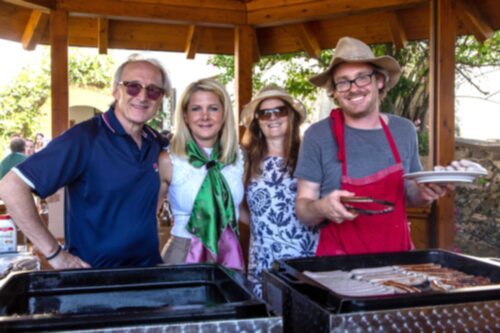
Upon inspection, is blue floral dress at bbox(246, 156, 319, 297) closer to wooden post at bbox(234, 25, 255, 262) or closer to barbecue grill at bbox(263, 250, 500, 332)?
barbecue grill at bbox(263, 250, 500, 332)

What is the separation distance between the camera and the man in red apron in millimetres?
2338

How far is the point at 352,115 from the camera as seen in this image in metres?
2.41

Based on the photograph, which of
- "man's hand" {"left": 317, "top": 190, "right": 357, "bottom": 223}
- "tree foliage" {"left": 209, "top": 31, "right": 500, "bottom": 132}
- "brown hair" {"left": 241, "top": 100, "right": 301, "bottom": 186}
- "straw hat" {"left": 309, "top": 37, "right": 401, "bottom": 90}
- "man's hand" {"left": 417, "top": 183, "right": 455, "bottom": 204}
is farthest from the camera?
"tree foliage" {"left": 209, "top": 31, "right": 500, "bottom": 132}

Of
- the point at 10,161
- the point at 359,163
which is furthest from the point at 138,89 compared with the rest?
the point at 10,161

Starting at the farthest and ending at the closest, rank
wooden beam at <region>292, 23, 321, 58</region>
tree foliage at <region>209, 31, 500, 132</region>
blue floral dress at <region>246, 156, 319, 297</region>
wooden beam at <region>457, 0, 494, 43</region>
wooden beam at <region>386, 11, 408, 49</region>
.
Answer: tree foliage at <region>209, 31, 500, 132</region>, wooden beam at <region>292, 23, 321, 58</region>, wooden beam at <region>386, 11, 408, 49</region>, wooden beam at <region>457, 0, 494, 43</region>, blue floral dress at <region>246, 156, 319, 297</region>

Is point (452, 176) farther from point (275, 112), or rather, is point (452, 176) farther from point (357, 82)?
point (275, 112)

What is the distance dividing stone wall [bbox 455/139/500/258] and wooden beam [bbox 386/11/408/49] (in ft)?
12.9

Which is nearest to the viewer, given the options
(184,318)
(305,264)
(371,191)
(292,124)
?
(184,318)

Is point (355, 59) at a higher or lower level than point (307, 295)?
higher

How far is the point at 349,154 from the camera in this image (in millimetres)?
2375

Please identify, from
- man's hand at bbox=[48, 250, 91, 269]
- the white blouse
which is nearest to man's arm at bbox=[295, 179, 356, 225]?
the white blouse

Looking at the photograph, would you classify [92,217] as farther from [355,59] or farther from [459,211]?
[459,211]

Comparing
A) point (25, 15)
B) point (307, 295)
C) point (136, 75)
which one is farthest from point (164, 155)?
point (25, 15)

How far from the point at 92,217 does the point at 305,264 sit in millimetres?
928
